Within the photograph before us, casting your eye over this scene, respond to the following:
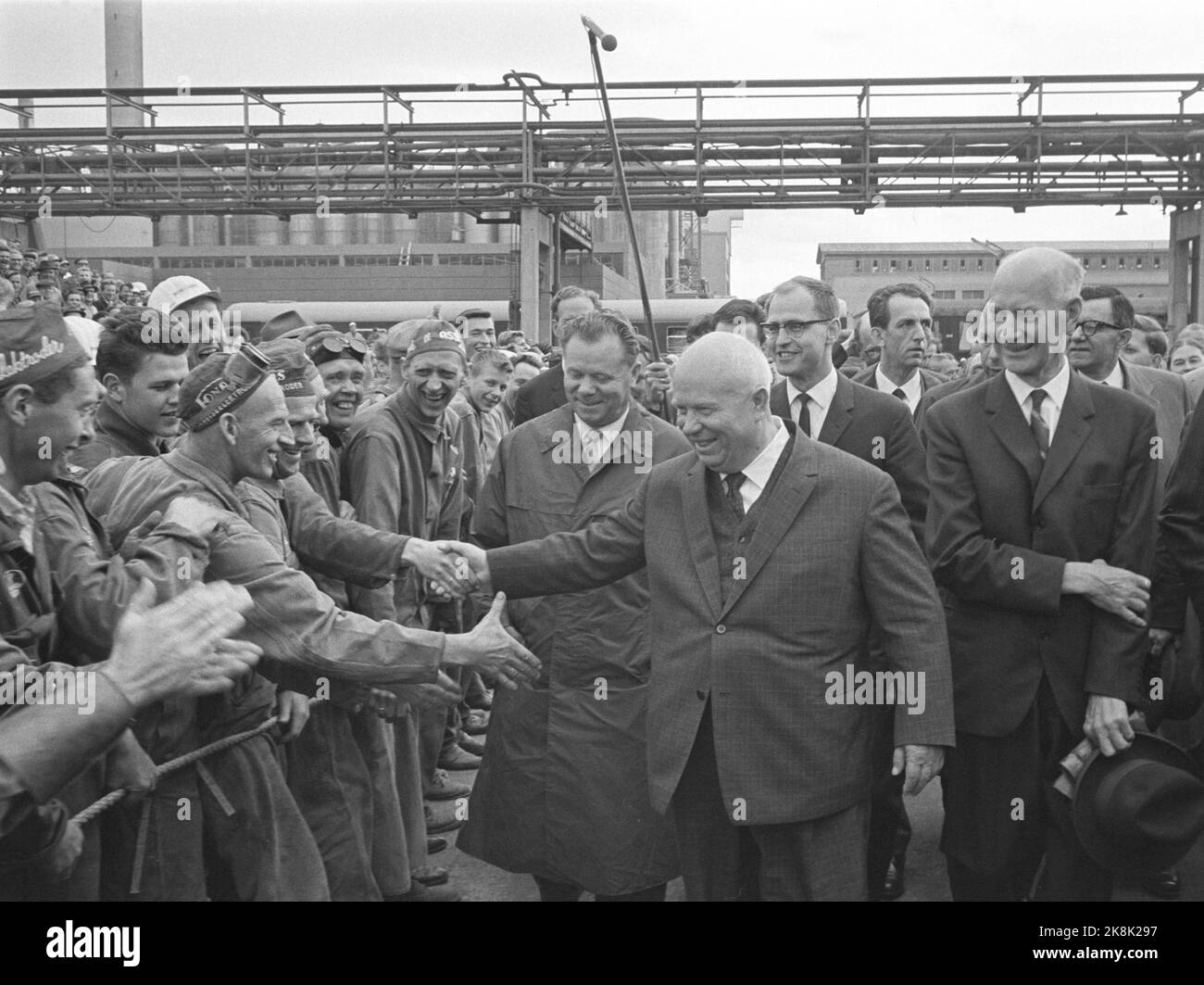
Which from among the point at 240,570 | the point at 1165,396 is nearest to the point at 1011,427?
the point at 240,570

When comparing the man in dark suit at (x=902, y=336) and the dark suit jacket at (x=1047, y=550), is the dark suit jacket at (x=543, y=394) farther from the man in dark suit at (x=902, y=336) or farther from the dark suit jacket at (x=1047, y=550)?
the dark suit jacket at (x=1047, y=550)

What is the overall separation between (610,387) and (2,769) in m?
2.79

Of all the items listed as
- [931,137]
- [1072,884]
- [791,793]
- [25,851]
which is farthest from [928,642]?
[931,137]

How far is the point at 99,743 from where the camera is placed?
261cm

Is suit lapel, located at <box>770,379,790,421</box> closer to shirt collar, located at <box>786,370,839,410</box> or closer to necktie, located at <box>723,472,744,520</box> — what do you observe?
shirt collar, located at <box>786,370,839,410</box>

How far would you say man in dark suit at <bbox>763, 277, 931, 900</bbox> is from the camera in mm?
4949

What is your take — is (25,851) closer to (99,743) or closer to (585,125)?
(99,743)

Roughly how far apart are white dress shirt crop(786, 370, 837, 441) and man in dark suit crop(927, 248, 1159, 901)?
3.37ft

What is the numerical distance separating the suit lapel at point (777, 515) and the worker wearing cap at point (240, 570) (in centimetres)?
99

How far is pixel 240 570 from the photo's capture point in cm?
361

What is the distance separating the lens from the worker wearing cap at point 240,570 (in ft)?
11.4

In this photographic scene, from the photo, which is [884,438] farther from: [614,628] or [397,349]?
[397,349]

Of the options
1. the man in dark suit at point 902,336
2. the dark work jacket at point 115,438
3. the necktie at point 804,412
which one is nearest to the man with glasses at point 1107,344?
the man in dark suit at point 902,336

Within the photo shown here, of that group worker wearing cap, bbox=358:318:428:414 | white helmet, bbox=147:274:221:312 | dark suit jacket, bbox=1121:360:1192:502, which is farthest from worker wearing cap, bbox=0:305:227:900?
dark suit jacket, bbox=1121:360:1192:502
